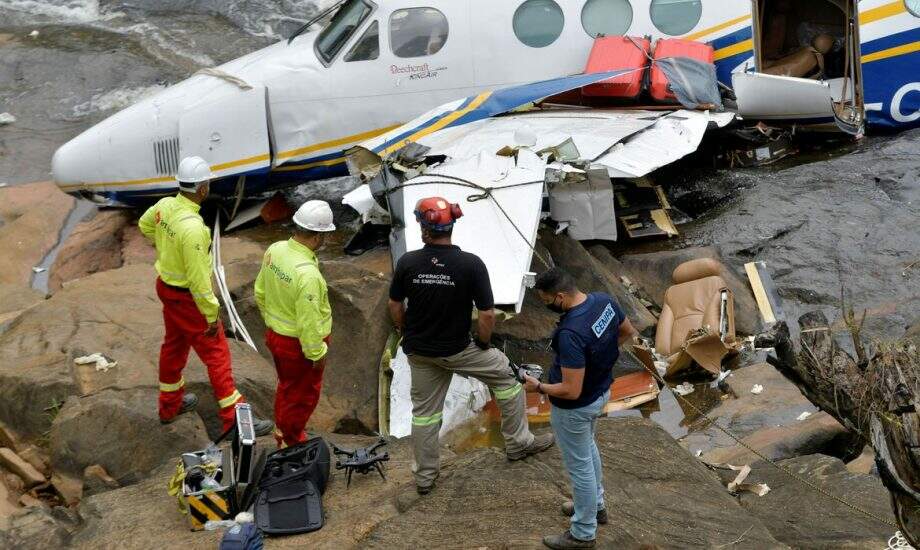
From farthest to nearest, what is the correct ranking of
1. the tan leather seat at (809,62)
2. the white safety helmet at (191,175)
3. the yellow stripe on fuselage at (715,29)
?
the tan leather seat at (809,62) < the yellow stripe on fuselage at (715,29) < the white safety helmet at (191,175)

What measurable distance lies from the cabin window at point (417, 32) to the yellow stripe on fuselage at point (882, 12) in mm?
4650

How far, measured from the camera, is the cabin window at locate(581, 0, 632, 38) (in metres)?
11.5

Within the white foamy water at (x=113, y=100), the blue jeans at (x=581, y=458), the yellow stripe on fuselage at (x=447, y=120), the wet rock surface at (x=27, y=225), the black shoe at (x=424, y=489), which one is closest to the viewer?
the blue jeans at (x=581, y=458)

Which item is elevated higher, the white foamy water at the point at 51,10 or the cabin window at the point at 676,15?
the white foamy water at the point at 51,10

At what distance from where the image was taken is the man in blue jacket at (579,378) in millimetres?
4852

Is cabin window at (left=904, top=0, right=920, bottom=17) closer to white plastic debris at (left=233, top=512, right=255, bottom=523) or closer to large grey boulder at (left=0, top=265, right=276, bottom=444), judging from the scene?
large grey boulder at (left=0, top=265, right=276, bottom=444)

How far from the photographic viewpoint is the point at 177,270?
6605 mm

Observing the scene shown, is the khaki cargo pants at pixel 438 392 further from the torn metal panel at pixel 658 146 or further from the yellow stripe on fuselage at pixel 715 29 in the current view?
the yellow stripe on fuselage at pixel 715 29

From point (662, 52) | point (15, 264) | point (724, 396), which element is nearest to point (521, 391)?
point (724, 396)

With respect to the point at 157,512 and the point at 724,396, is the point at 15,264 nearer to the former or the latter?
the point at 157,512

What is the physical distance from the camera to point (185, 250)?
645cm

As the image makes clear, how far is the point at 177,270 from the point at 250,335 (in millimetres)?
2336

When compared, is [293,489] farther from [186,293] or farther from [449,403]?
[449,403]

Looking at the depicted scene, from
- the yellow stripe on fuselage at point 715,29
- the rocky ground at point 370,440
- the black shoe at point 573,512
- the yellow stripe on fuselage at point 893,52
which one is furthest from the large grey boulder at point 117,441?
the yellow stripe on fuselage at point 893,52
